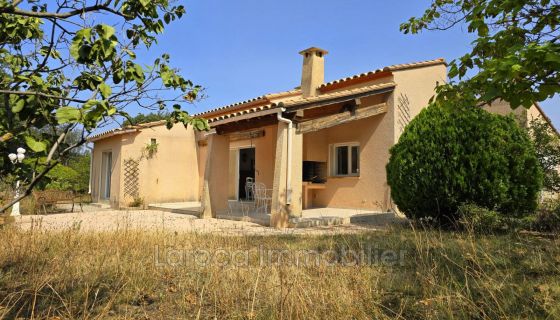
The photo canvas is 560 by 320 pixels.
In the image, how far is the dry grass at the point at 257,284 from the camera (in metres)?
3.19

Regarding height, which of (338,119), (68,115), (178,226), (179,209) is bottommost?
(178,226)

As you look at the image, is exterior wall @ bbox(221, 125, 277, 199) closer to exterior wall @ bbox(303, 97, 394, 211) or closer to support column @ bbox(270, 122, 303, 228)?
exterior wall @ bbox(303, 97, 394, 211)

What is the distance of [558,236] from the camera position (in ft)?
20.3

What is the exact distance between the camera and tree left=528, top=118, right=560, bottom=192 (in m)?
10.6

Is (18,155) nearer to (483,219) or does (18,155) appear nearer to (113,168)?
(483,219)

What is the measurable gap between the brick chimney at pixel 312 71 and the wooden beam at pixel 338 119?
2.87 meters

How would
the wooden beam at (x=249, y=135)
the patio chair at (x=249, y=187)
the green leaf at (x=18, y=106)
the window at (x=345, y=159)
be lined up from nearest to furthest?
1. the green leaf at (x=18, y=106)
2. the window at (x=345, y=159)
3. the patio chair at (x=249, y=187)
4. the wooden beam at (x=249, y=135)

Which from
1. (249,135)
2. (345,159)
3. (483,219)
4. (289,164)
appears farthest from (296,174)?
(249,135)

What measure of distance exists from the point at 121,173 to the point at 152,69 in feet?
46.3

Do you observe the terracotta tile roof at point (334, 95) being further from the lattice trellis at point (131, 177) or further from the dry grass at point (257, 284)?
the lattice trellis at point (131, 177)

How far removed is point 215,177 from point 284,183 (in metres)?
3.17

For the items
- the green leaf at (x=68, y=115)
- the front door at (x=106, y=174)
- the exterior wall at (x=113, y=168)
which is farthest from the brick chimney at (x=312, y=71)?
the green leaf at (x=68, y=115)

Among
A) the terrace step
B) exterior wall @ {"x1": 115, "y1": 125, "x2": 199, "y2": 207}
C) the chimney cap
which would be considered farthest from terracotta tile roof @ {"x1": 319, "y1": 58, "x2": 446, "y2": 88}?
the terrace step

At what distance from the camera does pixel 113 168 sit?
15.9 m
